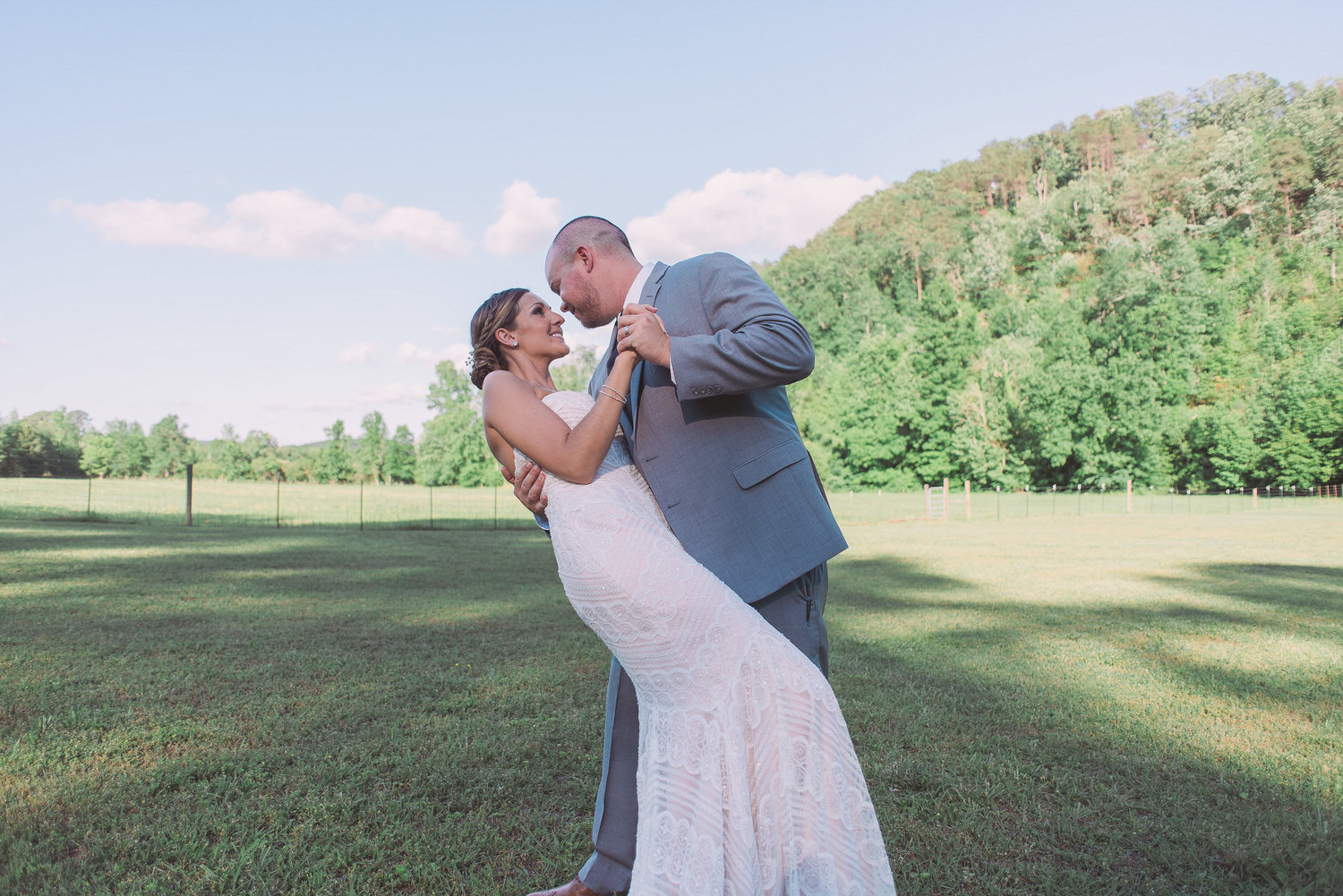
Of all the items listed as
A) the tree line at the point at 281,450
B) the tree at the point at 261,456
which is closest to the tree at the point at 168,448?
the tree line at the point at 281,450

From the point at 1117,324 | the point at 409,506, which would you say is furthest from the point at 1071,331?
the point at 409,506

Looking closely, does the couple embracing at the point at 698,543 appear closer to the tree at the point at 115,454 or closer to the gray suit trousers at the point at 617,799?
the gray suit trousers at the point at 617,799

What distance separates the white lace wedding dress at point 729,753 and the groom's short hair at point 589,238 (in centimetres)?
105

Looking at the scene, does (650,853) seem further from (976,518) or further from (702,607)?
(976,518)

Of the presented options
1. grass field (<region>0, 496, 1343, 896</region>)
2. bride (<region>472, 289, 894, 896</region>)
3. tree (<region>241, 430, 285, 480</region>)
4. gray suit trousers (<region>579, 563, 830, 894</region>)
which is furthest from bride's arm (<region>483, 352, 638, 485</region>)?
tree (<region>241, 430, 285, 480</region>)

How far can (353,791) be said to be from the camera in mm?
3992

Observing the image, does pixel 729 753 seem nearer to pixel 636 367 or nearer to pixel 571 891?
pixel 636 367

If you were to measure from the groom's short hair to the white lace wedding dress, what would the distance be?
105 centimetres

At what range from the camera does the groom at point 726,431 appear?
2201 mm

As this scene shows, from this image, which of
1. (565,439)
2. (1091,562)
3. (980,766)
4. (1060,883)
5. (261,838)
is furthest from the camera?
(1091,562)

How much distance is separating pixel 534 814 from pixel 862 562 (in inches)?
519

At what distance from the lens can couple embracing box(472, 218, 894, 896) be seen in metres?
2.04

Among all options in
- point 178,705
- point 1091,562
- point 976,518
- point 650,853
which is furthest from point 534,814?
point 976,518

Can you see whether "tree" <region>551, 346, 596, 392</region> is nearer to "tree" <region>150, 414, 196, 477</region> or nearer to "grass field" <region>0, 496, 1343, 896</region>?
"tree" <region>150, 414, 196, 477</region>
